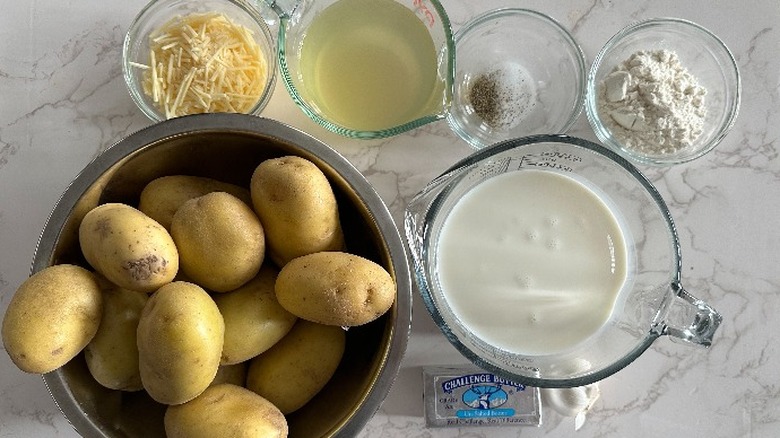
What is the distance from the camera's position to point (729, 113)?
1.06 metres

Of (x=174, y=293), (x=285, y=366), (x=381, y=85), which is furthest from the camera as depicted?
(x=381, y=85)

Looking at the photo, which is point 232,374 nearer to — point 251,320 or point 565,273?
point 251,320

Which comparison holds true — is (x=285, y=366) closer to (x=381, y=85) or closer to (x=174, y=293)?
(x=174, y=293)

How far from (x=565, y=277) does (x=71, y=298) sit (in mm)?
527

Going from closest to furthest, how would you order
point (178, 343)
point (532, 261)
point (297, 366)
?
point (178, 343), point (297, 366), point (532, 261)

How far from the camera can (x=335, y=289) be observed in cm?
73

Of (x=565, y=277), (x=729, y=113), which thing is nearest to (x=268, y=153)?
(x=565, y=277)

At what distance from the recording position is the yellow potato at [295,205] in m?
0.75

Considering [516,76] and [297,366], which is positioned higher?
[516,76]

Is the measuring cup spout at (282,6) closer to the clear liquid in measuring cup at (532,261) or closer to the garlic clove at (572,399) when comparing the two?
the clear liquid in measuring cup at (532,261)

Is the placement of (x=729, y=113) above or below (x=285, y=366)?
above

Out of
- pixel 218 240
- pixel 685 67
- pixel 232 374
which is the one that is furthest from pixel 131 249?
pixel 685 67

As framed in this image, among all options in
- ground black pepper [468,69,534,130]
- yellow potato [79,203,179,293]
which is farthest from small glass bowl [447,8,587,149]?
yellow potato [79,203,179,293]

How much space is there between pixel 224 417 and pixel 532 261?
39cm
